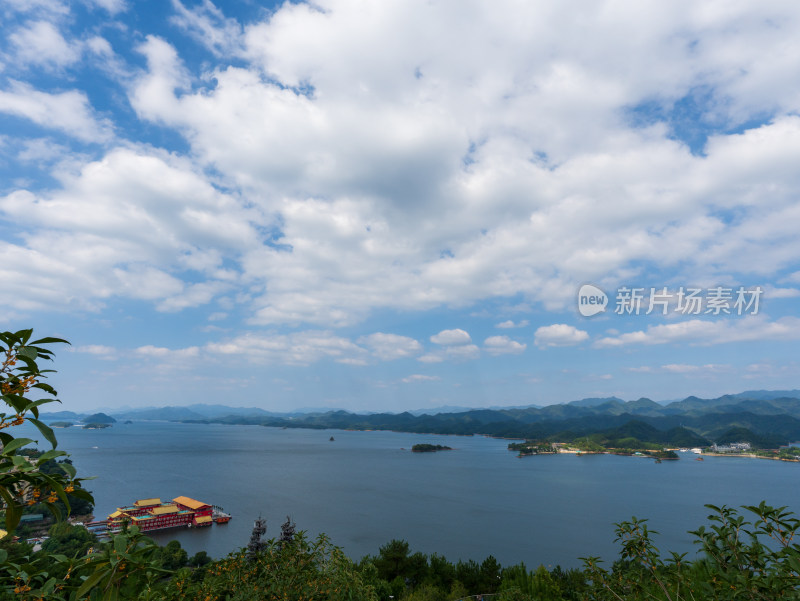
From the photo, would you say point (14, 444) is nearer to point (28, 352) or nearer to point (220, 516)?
point (28, 352)

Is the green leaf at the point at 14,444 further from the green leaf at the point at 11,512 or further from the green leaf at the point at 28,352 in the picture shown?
the green leaf at the point at 28,352

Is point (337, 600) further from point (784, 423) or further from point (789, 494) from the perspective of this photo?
point (784, 423)

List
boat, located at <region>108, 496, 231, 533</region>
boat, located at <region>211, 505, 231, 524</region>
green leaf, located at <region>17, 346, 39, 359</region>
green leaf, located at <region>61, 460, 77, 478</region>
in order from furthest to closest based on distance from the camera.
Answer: boat, located at <region>211, 505, 231, 524</region> < boat, located at <region>108, 496, 231, 533</region> < green leaf, located at <region>17, 346, 39, 359</region> < green leaf, located at <region>61, 460, 77, 478</region>

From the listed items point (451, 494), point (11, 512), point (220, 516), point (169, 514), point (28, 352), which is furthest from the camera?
point (451, 494)

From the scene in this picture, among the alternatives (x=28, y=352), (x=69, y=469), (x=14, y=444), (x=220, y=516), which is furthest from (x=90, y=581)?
(x=220, y=516)

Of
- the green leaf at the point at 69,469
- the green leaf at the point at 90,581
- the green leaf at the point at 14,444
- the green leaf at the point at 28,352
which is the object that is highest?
the green leaf at the point at 28,352

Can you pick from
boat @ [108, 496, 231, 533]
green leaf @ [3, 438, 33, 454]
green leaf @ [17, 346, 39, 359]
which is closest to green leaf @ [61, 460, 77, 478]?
green leaf @ [3, 438, 33, 454]

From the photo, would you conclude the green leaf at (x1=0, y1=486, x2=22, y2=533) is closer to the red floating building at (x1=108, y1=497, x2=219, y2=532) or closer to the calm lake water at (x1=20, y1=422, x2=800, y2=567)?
the calm lake water at (x1=20, y1=422, x2=800, y2=567)

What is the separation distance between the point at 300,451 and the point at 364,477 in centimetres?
4390

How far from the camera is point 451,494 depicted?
55844mm

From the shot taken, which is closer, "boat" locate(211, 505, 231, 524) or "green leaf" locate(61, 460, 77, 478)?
"green leaf" locate(61, 460, 77, 478)

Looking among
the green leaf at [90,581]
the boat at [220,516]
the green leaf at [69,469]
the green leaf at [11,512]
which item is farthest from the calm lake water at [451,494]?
the green leaf at [69,469]

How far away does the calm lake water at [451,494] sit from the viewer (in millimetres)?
36031

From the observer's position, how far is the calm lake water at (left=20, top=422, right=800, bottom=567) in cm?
3603
